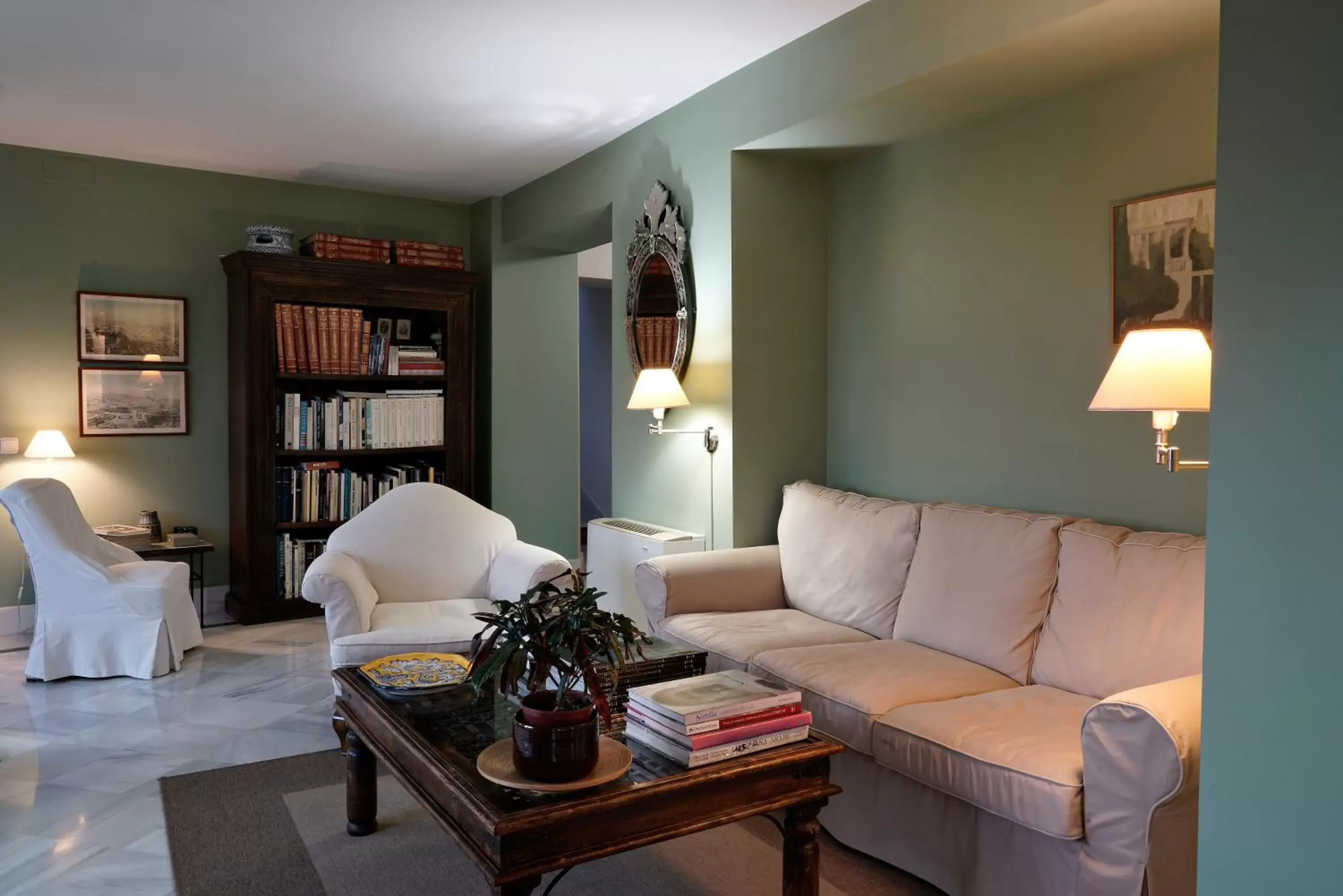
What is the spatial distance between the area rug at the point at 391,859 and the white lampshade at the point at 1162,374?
128 centimetres

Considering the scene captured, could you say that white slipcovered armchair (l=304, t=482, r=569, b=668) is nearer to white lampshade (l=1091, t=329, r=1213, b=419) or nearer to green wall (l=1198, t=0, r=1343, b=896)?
white lampshade (l=1091, t=329, r=1213, b=419)

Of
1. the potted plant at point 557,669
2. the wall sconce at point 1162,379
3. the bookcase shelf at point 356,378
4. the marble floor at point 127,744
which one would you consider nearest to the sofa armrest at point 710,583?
the marble floor at point 127,744

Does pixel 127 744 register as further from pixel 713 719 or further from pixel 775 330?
pixel 775 330

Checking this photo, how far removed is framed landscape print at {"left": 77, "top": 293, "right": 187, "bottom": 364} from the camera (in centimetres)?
515

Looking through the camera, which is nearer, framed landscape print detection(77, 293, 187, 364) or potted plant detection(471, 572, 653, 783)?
potted plant detection(471, 572, 653, 783)

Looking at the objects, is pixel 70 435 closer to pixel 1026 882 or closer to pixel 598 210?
pixel 598 210

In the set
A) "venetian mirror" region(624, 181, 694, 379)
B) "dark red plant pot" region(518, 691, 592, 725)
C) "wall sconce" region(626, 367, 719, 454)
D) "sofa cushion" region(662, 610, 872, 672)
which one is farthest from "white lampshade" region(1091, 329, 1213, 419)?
"venetian mirror" region(624, 181, 694, 379)

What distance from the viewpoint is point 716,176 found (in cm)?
406

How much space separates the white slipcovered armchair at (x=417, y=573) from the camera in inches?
134

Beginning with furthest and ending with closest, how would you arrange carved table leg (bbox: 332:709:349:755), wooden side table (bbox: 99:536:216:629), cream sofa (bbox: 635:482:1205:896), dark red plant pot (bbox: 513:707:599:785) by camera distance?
wooden side table (bbox: 99:536:216:629)
carved table leg (bbox: 332:709:349:755)
cream sofa (bbox: 635:482:1205:896)
dark red plant pot (bbox: 513:707:599:785)

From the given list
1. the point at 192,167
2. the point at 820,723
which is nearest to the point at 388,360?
the point at 192,167

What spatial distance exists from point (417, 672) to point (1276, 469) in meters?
2.07

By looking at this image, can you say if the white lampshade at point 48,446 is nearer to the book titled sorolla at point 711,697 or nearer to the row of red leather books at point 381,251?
the row of red leather books at point 381,251

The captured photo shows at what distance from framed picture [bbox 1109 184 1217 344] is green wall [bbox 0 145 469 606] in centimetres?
448
